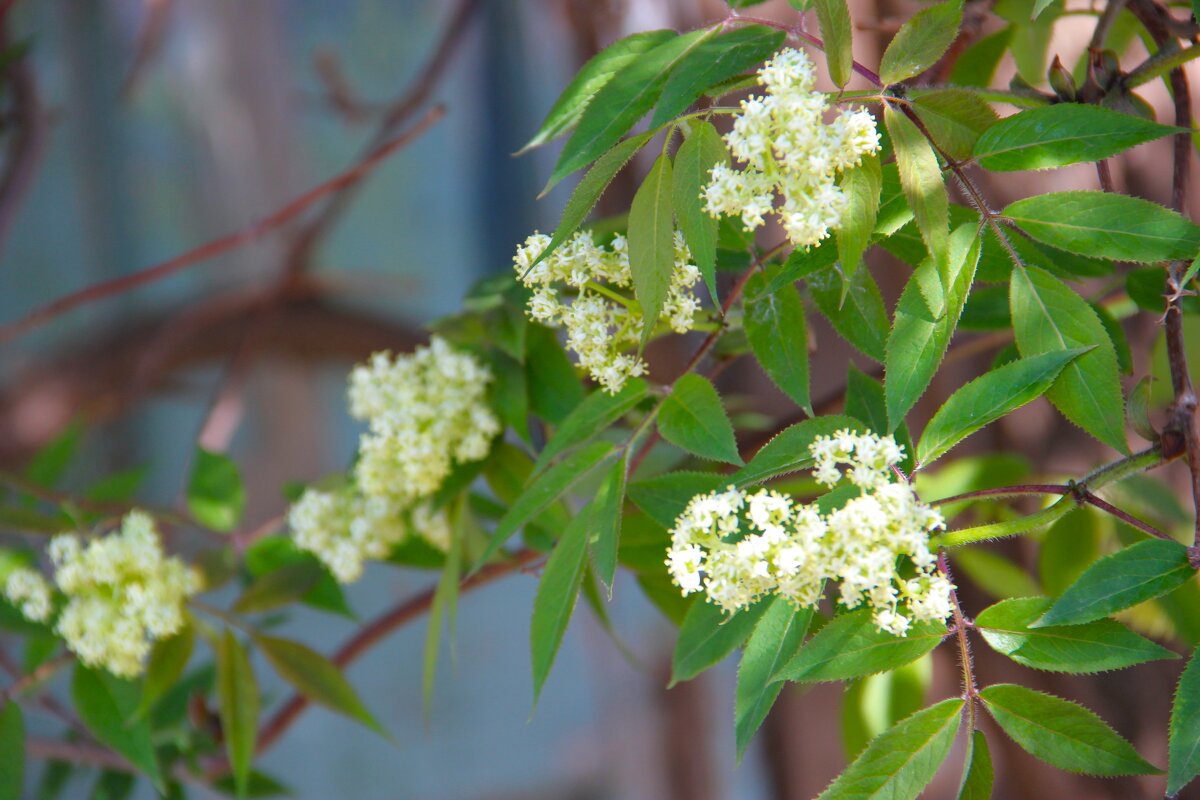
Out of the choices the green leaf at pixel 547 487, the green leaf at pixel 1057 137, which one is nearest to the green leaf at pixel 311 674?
the green leaf at pixel 547 487

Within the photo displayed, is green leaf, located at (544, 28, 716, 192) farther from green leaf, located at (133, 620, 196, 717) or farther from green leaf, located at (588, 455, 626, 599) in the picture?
green leaf, located at (133, 620, 196, 717)

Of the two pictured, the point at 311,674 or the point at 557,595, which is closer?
the point at 557,595

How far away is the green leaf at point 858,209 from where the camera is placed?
0.33 metres

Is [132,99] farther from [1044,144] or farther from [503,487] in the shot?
[1044,144]

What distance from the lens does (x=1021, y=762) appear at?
830 mm

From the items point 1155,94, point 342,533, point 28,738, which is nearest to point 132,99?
point 28,738

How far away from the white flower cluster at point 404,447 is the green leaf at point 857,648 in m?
0.23

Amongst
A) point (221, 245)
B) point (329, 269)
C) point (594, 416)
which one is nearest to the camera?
point (594, 416)

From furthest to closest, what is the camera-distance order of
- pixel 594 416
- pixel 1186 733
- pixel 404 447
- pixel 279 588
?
pixel 279 588
pixel 404 447
pixel 594 416
pixel 1186 733

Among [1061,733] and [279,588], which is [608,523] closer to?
[1061,733]

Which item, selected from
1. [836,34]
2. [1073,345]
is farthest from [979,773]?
[836,34]

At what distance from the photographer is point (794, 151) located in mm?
329

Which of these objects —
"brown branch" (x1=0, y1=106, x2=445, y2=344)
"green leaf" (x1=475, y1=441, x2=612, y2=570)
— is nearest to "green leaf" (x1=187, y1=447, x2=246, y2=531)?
"brown branch" (x1=0, y1=106, x2=445, y2=344)

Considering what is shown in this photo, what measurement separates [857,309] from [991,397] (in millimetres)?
76
